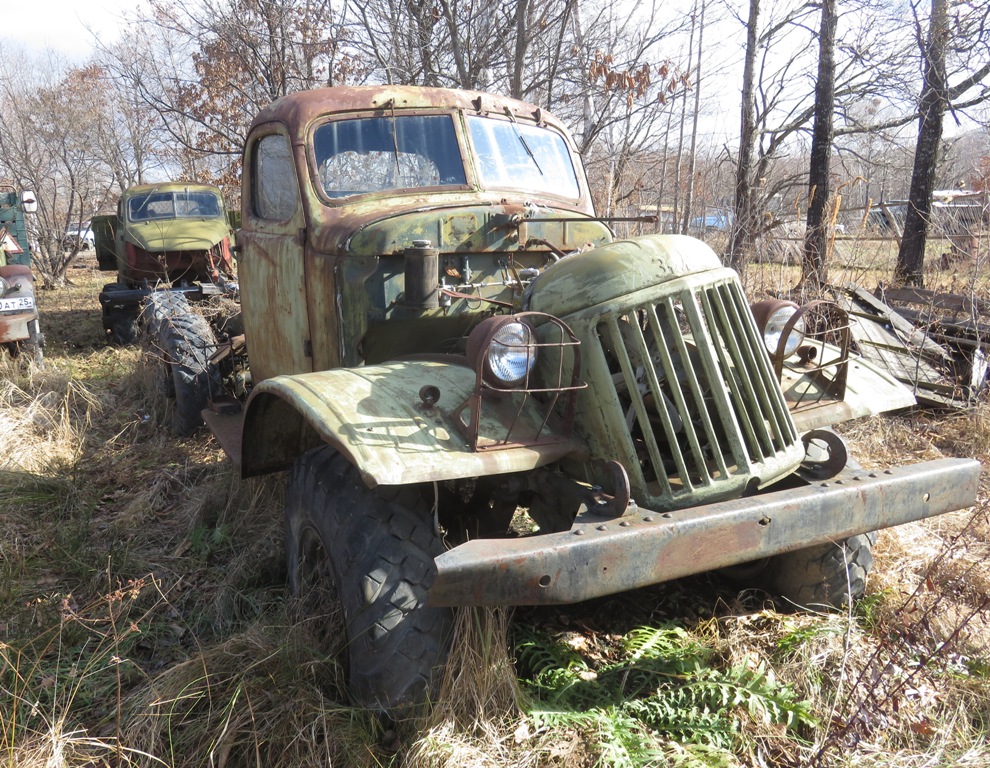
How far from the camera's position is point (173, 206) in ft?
35.3

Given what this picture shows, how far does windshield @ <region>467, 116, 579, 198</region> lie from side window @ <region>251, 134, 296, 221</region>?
0.90m

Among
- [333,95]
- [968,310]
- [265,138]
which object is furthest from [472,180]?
[968,310]

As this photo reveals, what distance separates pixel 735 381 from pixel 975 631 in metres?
1.54

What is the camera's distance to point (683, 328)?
10.2 ft

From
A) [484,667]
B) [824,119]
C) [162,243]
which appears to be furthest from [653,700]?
[162,243]

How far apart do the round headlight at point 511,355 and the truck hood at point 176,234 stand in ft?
27.4

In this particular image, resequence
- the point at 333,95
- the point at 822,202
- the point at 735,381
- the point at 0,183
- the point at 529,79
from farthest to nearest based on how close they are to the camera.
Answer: the point at 0,183 → the point at 529,79 → the point at 822,202 → the point at 333,95 → the point at 735,381

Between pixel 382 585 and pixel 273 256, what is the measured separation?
2.14 m

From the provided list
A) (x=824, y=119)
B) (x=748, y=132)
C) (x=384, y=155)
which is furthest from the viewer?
(x=748, y=132)

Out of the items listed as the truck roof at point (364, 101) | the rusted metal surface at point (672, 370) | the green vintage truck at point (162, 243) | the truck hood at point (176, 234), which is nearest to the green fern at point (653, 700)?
the rusted metal surface at point (672, 370)

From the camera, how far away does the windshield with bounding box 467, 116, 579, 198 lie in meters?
3.78

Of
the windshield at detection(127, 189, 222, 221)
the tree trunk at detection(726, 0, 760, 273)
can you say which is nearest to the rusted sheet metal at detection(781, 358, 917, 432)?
the tree trunk at detection(726, 0, 760, 273)

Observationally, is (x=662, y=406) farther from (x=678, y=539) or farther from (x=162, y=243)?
(x=162, y=243)

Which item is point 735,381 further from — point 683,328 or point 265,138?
point 265,138
